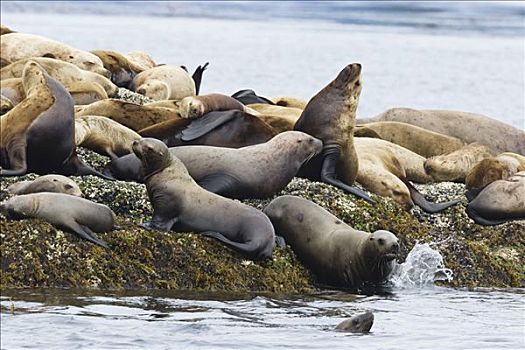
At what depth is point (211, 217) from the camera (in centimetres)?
820

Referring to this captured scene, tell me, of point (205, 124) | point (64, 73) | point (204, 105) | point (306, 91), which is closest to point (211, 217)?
point (205, 124)

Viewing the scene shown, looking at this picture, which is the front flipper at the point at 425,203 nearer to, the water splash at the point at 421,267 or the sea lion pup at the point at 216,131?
the water splash at the point at 421,267

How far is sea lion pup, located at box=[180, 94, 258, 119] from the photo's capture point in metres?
10.2

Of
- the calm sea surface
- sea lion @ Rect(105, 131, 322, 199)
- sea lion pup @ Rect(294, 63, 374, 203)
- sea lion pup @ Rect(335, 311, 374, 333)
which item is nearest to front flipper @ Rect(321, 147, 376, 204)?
sea lion pup @ Rect(294, 63, 374, 203)

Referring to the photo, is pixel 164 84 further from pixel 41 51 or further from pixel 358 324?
pixel 358 324

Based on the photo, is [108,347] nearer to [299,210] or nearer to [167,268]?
[167,268]

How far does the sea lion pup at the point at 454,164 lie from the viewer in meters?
11.2

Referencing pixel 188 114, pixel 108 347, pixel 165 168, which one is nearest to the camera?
pixel 108 347

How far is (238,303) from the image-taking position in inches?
297

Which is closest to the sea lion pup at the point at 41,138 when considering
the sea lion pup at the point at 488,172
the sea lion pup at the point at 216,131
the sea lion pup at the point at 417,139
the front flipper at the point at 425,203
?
the sea lion pup at the point at 216,131

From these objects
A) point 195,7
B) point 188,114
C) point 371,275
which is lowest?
point 195,7

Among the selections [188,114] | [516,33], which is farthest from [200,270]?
[516,33]

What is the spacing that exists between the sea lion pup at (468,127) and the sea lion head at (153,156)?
219 inches

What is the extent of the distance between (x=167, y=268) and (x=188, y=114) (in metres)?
2.57
